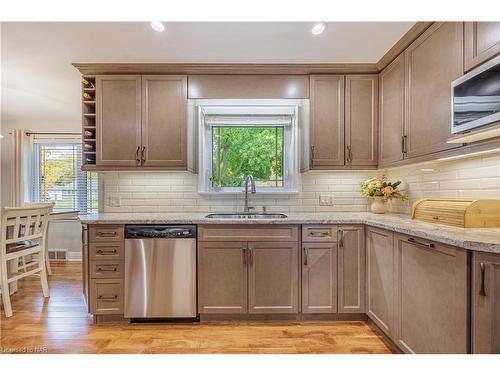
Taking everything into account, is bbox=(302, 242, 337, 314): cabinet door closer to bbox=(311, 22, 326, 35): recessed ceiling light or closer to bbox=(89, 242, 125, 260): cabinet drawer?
bbox=(89, 242, 125, 260): cabinet drawer

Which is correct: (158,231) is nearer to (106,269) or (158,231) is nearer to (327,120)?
(106,269)

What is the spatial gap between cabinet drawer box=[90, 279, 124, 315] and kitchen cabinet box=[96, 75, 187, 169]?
41.6 inches

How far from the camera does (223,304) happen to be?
7.27 feet

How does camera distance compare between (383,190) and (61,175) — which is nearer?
(383,190)

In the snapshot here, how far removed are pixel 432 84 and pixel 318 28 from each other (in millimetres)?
896

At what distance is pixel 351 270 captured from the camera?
2.21m

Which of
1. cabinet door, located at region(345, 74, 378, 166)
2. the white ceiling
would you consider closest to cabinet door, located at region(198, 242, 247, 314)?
cabinet door, located at region(345, 74, 378, 166)

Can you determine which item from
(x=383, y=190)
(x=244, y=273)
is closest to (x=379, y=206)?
(x=383, y=190)

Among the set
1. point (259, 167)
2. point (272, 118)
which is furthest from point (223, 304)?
point (272, 118)

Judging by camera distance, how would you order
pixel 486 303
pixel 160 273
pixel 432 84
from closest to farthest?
pixel 486 303 < pixel 432 84 < pixel 160 273

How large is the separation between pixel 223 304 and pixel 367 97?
2324 mm

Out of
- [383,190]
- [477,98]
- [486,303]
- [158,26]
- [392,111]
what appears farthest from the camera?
[383,190]

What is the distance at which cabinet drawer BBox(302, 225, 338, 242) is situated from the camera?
2217mm

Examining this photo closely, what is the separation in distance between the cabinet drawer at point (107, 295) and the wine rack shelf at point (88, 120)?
1115 millimetres
